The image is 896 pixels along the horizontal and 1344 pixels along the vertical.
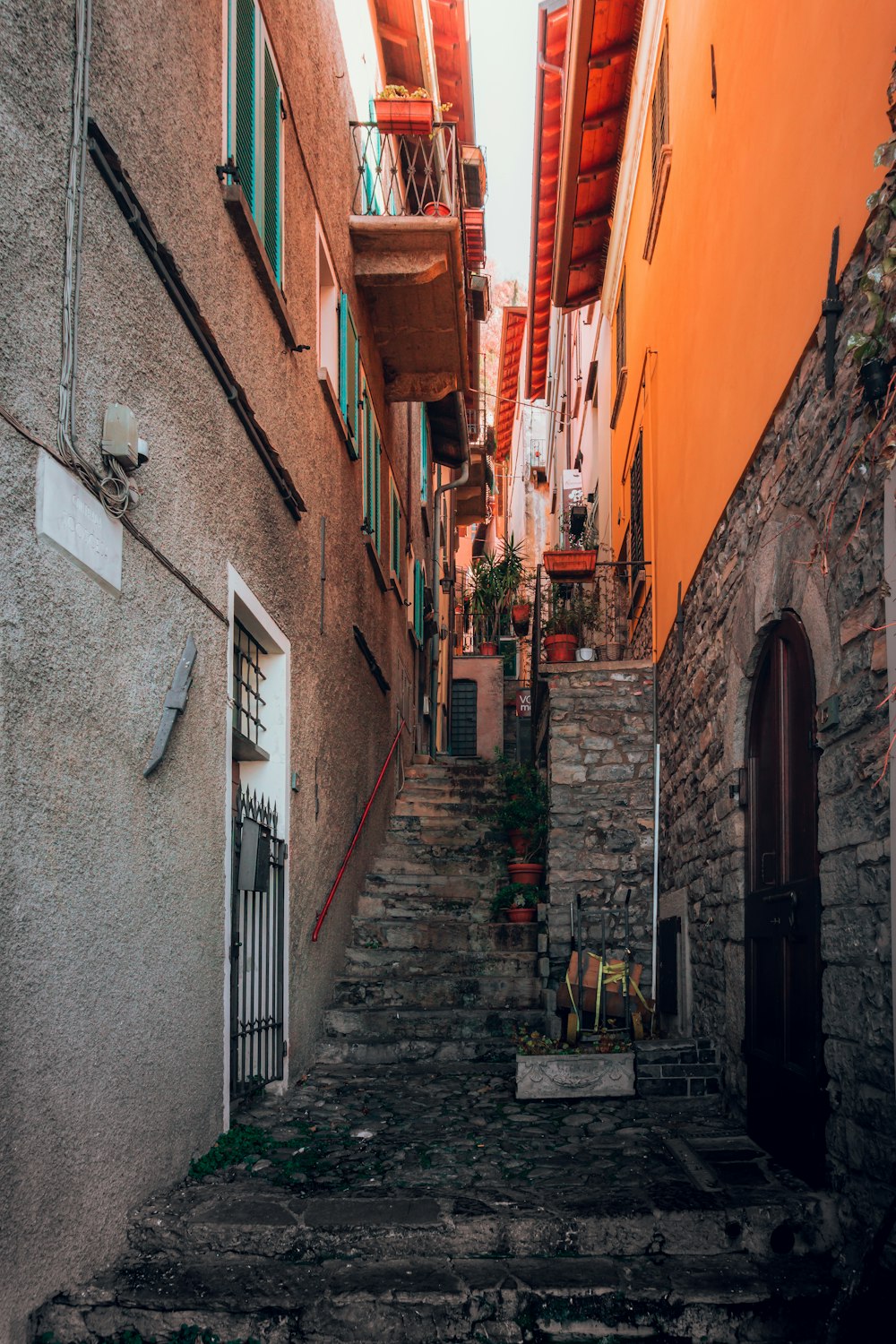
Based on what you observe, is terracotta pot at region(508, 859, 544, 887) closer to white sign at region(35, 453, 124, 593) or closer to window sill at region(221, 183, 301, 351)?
window sill at region(221, 183, 301, 351)

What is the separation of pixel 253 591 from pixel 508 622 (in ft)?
54.6

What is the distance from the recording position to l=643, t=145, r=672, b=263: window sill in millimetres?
8406

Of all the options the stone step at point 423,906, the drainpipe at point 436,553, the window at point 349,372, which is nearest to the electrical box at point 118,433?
the window at point 349,372

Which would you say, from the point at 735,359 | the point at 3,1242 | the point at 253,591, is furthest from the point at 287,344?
the point at 3,1242

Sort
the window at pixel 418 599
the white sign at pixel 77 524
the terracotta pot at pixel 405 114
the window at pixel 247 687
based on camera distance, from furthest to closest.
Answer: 1. the window at pixel 418 599
2. the terracotta pot at pixel 405 114
3. the window at pixel 247 687
4. the white sign at pixel 77 524

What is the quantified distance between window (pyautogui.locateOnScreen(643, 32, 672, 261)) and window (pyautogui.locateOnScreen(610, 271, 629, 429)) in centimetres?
195

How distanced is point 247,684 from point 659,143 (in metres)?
5.73

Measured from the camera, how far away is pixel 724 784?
5.91 metres

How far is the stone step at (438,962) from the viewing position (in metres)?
8.27

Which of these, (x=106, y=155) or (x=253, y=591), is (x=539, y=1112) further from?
(x=106, y=155)

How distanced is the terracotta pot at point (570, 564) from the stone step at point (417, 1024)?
16.3 ft

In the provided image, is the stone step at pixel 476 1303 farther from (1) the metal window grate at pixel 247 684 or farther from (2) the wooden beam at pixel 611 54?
(2) the wooden beam at pixel 611 54

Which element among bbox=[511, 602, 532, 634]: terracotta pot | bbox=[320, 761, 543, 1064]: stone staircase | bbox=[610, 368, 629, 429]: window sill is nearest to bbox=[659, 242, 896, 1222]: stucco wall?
bbox=[320, 761, 543, 1064]: stone staircase

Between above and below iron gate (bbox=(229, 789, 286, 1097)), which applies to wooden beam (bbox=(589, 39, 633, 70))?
above
